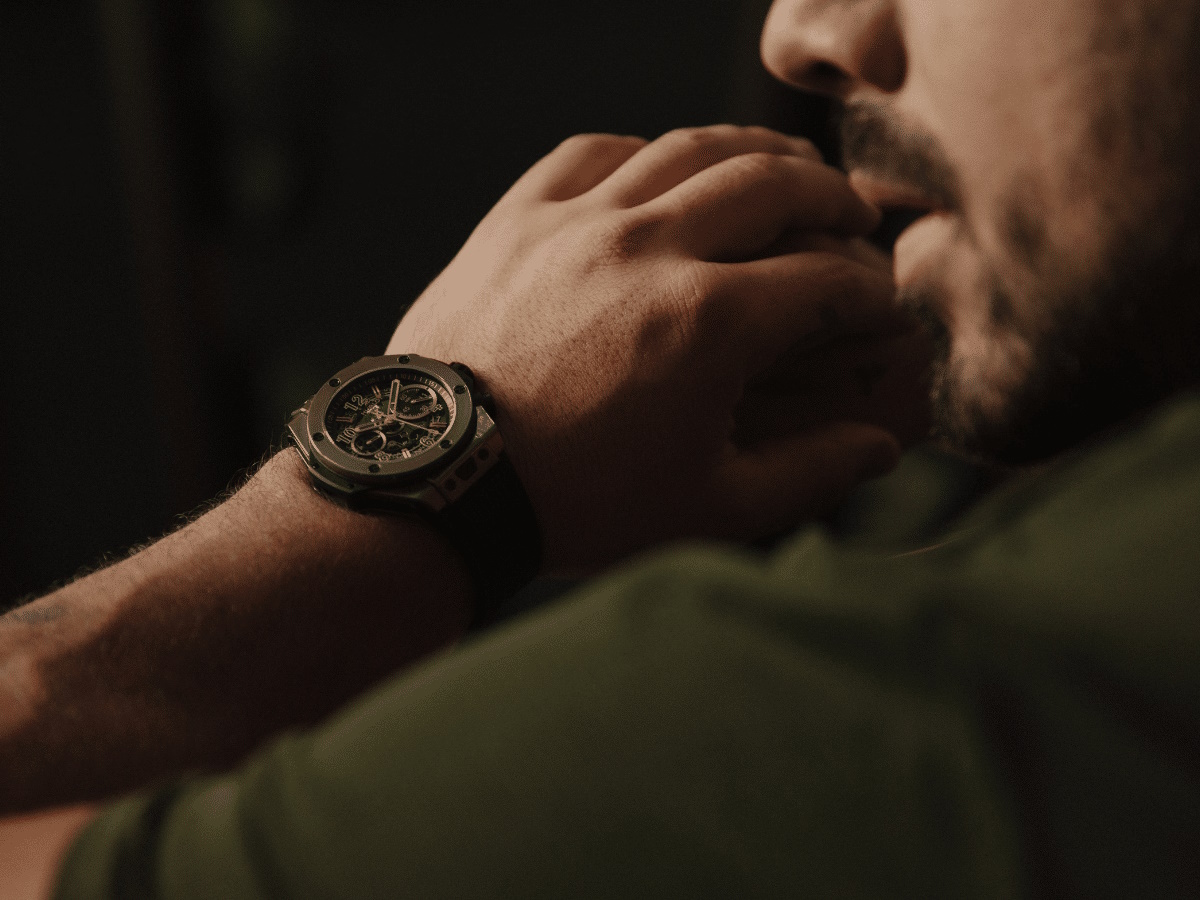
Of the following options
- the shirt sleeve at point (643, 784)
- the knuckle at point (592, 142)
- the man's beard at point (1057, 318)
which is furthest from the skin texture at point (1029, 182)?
the shirt sleeve at point (643, 784)

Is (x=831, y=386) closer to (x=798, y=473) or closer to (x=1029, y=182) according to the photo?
(x=798, y=473)

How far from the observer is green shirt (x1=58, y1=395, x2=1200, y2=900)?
0.35 m

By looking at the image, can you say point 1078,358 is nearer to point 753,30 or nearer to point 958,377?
point 958,377

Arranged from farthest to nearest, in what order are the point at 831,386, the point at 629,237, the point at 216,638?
the point at 831,386 < the point at 629,237 < the point at 216,638

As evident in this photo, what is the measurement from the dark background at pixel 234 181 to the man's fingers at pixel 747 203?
566 mm

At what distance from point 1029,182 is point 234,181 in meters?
1.43

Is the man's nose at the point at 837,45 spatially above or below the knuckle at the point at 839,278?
above

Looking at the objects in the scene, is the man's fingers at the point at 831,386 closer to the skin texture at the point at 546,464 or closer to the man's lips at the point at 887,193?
the skin texture at the point at 546,464

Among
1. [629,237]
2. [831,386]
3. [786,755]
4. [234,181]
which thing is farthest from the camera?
[234,181]

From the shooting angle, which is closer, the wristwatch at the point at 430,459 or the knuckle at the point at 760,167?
the wristwatch at the point at 430,459

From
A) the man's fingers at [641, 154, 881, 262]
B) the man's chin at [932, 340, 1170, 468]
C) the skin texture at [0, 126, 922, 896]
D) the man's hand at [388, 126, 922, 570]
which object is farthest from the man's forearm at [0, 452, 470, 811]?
the man's chin at [932, 340, 1170, 468]

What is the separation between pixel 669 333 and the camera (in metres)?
0.76

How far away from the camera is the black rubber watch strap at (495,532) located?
724mm

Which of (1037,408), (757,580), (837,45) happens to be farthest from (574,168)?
(757,580)
